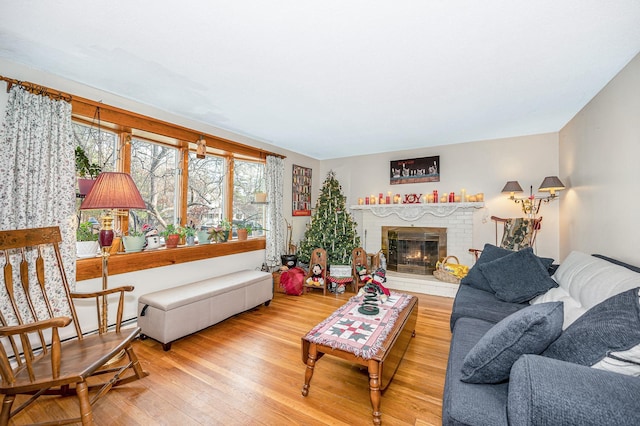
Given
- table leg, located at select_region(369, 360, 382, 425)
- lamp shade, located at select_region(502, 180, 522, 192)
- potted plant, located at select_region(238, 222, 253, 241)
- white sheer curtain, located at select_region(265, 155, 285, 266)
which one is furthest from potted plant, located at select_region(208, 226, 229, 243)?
lamp shade, located at select_region(502, 180, 522, 192)

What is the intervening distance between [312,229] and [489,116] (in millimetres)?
3112

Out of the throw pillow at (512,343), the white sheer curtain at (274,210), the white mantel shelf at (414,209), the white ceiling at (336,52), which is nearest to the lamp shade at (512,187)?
the white mantel shelf at (414,209)

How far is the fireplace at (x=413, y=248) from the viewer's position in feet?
15.5

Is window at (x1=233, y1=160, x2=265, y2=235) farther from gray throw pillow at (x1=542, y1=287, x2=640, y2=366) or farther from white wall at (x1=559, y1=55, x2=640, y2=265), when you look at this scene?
white wall at (x1=559, y1=55, x2=640, y2=265)

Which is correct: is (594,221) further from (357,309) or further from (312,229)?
(312,229)

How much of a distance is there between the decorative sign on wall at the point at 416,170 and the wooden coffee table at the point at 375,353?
9.94ft

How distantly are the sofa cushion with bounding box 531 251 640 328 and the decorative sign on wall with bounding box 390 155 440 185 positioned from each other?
2605 millimetres

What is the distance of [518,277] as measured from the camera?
8.27 feet

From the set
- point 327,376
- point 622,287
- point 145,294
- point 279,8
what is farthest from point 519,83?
point 145,294

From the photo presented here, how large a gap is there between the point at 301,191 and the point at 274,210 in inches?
40.2

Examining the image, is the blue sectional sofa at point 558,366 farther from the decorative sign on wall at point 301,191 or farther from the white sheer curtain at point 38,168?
the decorative sign on wall at point 301,191

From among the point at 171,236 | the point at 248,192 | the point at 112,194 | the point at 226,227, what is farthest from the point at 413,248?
the point at 112,194

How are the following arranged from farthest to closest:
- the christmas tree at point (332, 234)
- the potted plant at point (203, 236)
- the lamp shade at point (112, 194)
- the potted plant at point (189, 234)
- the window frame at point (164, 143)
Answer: the christmas tree at point (332, 234) → the potted plant at point (203, 236) → the potted plant at point (189, 234) → the window frame at point (164, 143) → the lamp shade at point (112, 194)

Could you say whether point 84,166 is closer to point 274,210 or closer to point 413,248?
point 274,210
